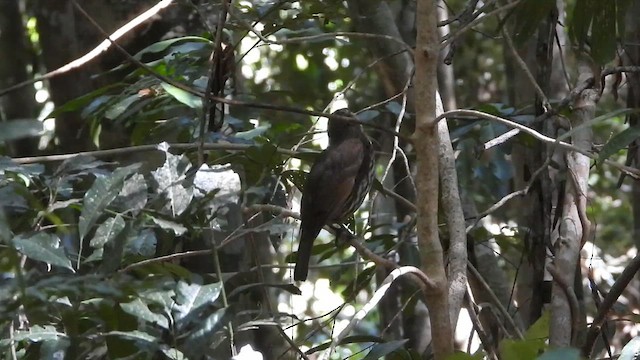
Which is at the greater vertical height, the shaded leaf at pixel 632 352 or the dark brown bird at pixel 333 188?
the dark brown bird at pixel 333 188

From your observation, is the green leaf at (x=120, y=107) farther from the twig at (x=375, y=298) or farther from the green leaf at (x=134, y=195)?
the twig at (x=375, y=298)

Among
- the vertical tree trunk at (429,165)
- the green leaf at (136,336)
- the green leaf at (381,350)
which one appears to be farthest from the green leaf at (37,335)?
the vertical tree trunk at (429,165)

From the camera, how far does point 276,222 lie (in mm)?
2348

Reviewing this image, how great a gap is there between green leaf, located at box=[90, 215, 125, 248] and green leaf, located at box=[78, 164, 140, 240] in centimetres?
8

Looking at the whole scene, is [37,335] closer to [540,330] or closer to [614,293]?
[540,330]

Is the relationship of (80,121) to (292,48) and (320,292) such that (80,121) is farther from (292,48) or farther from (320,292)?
(320,292)

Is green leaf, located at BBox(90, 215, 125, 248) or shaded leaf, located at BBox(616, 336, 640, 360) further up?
green leaf, located at BBox(90, 215, 125, 248)

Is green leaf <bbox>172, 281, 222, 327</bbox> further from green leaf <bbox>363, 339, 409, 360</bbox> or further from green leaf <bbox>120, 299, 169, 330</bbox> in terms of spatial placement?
green leaf <bbox>363, 339, 409, 360</bbox>

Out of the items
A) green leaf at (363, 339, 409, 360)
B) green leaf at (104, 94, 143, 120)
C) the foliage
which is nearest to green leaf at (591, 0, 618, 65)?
the foliage

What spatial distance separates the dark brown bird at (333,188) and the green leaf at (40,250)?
150cm

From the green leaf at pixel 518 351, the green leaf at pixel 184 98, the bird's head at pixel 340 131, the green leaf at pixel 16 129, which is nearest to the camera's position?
the green leaf at pixel 16 129

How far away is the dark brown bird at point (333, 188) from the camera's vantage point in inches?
136

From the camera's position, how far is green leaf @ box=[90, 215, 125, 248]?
2.07 meters

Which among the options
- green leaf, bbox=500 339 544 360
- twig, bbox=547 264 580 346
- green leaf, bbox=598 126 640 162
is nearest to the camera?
green leaf, bbox=500 339 544 360
